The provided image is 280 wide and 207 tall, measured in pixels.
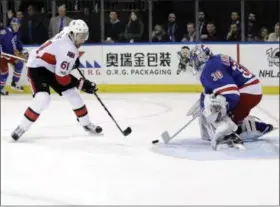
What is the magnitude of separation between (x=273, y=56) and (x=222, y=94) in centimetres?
439

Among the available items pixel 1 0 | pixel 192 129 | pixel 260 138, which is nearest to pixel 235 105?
pixel 260 138

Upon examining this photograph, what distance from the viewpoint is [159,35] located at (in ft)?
29.4

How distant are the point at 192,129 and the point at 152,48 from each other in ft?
12.1

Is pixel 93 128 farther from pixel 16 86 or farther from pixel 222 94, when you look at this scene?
pixel 16 86

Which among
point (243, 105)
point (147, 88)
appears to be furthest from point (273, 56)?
point (243, 105)

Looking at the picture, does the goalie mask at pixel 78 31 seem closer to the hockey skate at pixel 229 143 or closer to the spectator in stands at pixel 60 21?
the hockey skate at pixel 229 143

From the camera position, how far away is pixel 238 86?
4.50 meters

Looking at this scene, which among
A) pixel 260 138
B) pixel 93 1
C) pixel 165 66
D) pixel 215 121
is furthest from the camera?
pixel 93 1

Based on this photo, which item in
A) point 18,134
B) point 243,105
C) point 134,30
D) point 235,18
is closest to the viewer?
point 243,105

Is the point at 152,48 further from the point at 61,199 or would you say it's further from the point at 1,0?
the point at 61,199

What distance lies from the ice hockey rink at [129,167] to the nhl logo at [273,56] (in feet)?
7.92

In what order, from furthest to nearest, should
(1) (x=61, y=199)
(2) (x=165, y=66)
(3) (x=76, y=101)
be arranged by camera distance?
1. (2) (x=165, y=66)
2. (3) (x=76, y=101)
3. (1) (x=61, y=199)

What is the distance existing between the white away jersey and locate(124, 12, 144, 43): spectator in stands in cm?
415

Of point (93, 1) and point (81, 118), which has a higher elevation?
point (93, 1)
